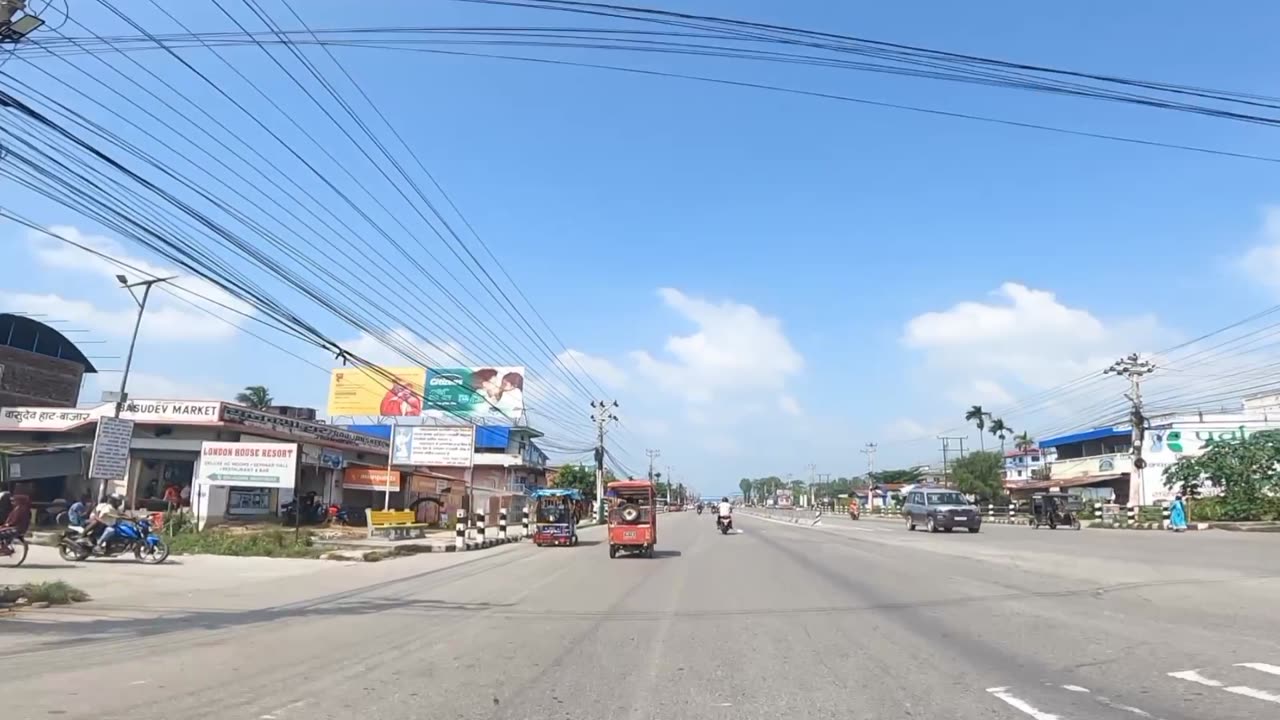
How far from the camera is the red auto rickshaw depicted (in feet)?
82.7

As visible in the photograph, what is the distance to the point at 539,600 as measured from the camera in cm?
1411

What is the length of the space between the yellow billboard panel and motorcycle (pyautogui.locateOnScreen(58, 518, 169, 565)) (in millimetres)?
34548

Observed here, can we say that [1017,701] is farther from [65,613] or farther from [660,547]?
[660,547]

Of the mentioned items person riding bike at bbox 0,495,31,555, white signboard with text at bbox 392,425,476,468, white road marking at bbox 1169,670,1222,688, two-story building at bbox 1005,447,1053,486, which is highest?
two-story building at bbox 1005,447,1053,486

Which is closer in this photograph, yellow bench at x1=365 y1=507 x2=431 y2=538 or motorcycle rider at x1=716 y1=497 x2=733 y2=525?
yellow bench at x1=365 y1=507 x2=431 y2=538

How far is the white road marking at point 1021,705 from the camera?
6059 mm

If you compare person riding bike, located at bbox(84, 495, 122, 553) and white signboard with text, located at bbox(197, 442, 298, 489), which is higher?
white signboard with text, located at bbox(197, 442, 298, 489)

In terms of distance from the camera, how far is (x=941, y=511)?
126 ft

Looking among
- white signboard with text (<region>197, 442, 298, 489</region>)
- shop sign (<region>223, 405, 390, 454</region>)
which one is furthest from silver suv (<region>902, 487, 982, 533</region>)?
shop sign (<region>223, 405, 390, 454</region>)

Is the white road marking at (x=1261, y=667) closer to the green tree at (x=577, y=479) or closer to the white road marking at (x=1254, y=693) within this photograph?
the white road marking at (x=1254, y=693)

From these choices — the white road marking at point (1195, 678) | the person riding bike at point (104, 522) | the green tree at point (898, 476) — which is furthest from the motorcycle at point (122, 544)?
the green tree at point (898, 476)

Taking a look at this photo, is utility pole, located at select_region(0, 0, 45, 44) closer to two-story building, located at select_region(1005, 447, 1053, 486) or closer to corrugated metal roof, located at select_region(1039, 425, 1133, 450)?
corrugated metal roof, located at select_region(1039, 425, 1133, 450)

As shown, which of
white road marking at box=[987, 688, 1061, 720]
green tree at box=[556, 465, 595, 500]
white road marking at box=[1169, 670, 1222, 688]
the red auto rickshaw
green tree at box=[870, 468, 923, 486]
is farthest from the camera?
green tree at box=[870, 468, 923, 486]

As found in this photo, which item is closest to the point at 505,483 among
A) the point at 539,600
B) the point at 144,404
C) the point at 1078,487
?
the point at 144,404
